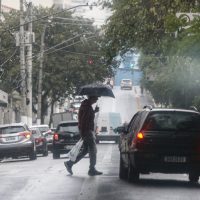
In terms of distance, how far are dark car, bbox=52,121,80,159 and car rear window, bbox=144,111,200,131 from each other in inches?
764

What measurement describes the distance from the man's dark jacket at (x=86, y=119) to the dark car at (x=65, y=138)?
1680 centimetres

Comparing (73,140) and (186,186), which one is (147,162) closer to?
(186,186)

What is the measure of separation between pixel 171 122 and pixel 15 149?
18.9m

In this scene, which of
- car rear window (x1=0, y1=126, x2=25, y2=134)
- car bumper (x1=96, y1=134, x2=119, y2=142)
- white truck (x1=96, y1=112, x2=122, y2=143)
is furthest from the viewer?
white truck (x1=96, y1=112, x2=122, y2=143)

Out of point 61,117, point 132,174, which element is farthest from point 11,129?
point 61,117

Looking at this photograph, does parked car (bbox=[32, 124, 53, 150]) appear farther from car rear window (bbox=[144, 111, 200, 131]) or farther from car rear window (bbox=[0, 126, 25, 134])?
car rear window (bbox=[144, 111, 200, 131])

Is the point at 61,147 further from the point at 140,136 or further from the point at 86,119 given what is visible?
the point at 140,136

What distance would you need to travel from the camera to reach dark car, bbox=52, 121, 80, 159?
125ft

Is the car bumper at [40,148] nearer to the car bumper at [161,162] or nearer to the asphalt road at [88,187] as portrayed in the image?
the asphalt road at [88,187]

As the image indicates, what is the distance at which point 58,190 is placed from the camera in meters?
17.5

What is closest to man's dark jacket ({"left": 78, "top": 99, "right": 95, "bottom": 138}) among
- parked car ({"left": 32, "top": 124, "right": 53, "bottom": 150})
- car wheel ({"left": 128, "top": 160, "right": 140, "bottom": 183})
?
car wheel ({"left": 128, "top": 160, "right": 140, "bottom": 183})

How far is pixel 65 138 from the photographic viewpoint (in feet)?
127

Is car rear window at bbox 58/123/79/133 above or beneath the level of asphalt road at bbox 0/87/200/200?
above

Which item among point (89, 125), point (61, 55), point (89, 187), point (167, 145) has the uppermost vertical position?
point (61, 55)
